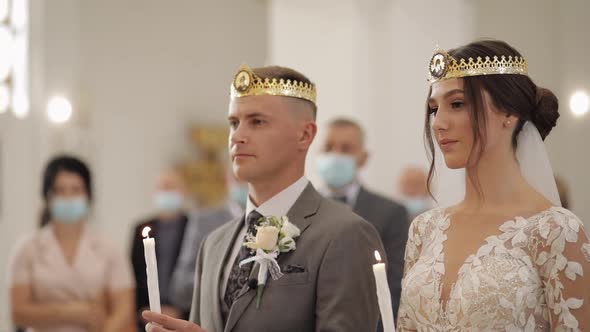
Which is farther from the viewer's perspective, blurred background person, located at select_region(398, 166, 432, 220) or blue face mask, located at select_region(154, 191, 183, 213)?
blue face mask, located at select_region(154, 191, 183, 213)

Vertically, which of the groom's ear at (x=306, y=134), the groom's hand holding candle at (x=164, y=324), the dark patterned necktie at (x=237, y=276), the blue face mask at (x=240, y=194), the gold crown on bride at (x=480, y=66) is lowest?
the groom's hand holding candle at (x=164, y=324)

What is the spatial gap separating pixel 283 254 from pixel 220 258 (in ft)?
Answer: 1.23

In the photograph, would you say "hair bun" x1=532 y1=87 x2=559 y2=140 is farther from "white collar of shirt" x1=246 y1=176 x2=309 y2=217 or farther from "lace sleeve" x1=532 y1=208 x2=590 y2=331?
"white collar of shirt" x1=246 y1=176 x2=309 y2=217

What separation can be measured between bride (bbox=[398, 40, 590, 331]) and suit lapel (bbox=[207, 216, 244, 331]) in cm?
85

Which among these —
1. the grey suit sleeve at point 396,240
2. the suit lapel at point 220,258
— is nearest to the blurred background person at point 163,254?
the grey suit sleeve at point 396,240

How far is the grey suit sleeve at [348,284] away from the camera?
11.9 ft

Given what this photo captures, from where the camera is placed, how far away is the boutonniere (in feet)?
12.4

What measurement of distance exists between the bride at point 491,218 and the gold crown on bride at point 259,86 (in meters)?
0.82

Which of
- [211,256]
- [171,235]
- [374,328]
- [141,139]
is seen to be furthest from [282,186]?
[141,139]

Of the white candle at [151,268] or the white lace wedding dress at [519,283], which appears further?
the white candle at [151,268]

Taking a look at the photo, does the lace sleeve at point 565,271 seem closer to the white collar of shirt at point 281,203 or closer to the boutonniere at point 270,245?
the boutonniere at point 270,245

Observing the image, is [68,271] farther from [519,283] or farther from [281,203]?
[519,283]

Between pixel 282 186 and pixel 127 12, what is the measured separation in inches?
421

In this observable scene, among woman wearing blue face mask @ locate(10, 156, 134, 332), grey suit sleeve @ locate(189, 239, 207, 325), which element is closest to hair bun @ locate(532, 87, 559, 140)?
grey suit sleeve @ locate(189, 239, 207, 325)
